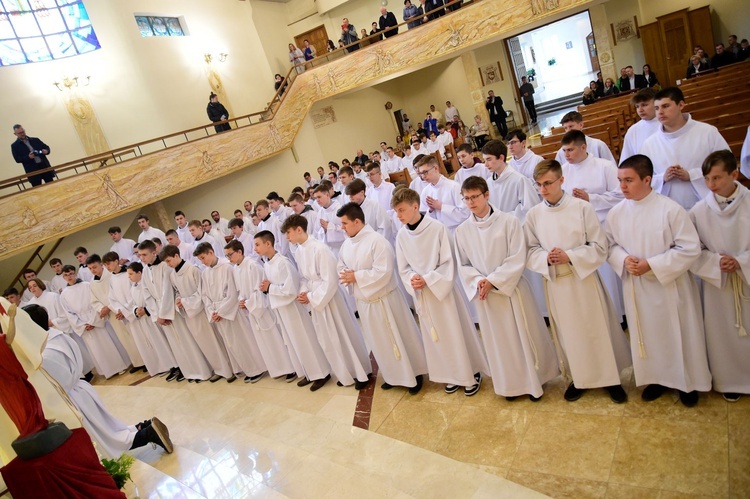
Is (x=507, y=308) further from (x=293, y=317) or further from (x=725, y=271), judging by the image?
(x=293, y=317)

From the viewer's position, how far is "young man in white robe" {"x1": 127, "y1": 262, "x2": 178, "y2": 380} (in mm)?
7238

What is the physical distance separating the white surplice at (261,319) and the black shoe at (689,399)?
4.09 metres

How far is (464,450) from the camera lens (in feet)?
12.5

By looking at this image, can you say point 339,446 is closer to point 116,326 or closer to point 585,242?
point 585,242

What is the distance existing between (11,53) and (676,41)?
20073 mm

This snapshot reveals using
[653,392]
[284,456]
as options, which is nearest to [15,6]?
[284,456]

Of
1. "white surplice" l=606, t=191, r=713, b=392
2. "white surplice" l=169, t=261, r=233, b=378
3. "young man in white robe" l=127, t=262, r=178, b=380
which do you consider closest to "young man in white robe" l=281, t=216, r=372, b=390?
"white surplice" l=169, t=261, r=233, b=378

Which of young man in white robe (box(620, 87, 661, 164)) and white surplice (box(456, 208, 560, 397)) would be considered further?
young man in white robe (box(620, 87, 661, 164))

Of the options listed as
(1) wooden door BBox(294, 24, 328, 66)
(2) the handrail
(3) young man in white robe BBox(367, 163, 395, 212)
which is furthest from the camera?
(1) wooden door BBox(294, 24, 328, 66)

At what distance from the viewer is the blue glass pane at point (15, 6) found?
41.8 ft

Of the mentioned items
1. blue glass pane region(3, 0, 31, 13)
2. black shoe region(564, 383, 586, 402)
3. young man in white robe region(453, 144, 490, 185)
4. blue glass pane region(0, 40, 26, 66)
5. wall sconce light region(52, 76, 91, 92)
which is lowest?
black shoe region(564, 383, 586, 402)

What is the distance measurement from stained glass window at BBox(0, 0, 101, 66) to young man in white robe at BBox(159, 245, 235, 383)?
34.8ft

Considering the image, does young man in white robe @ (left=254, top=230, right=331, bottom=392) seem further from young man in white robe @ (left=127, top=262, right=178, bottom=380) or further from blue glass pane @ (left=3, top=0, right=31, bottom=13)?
blue glass pane @ (left=3, top=0, right=31, bottom=13)

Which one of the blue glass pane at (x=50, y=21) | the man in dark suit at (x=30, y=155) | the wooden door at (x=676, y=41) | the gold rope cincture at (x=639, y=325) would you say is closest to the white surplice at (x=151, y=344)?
the man in dark suit at (x=30, y=155)
